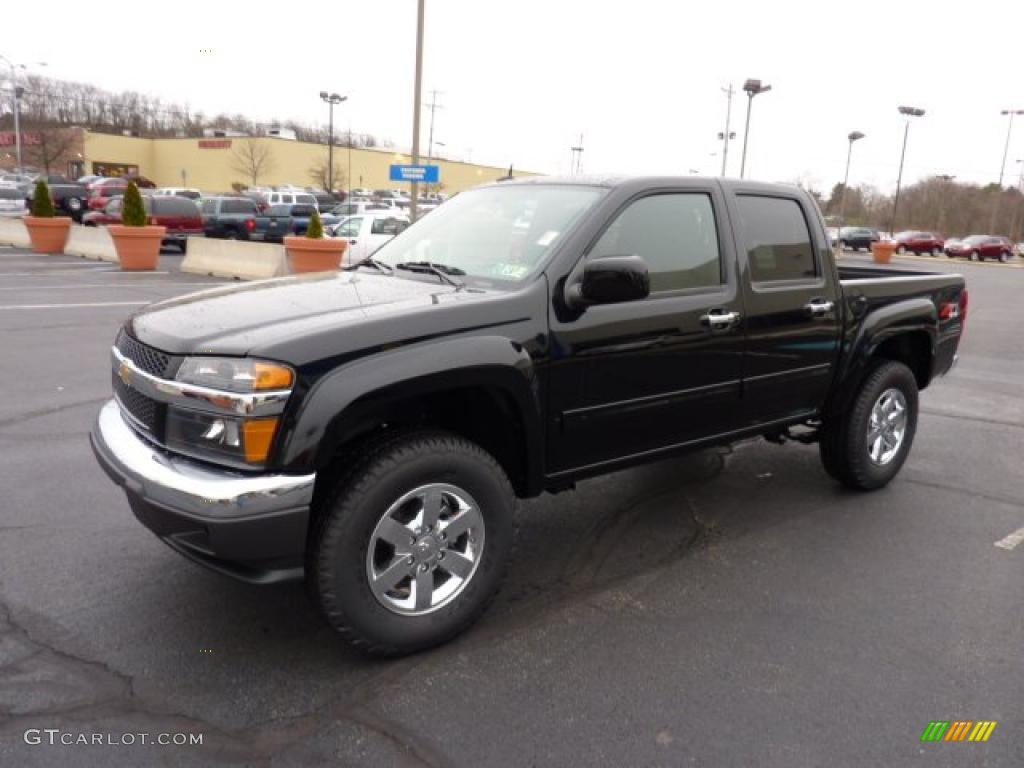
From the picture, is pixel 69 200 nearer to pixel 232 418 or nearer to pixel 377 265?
pixel 377 265

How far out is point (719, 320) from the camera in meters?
4.09

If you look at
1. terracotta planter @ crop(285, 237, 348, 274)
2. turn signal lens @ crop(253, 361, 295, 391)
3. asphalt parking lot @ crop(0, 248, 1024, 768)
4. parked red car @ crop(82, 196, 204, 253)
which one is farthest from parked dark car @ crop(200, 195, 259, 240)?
turn signal lens @ crop(253, 361, 295, 391)

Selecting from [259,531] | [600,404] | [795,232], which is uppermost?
[795,232]

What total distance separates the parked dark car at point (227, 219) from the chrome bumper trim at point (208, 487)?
2498 centimetres

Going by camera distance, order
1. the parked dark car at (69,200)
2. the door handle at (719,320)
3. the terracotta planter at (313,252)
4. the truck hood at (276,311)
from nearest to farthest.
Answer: the truck hood at (276,311) → the door handle at (719,320) → the terracotta planter at (313,252) → the parked dark car at (69,200)

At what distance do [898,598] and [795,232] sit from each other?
2.06 meters

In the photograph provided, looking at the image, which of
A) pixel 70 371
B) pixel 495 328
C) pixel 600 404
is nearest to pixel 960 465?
pixel 600 404

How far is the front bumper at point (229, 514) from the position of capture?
2.78 m

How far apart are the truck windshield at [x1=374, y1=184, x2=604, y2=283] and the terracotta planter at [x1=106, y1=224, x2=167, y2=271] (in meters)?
16.0

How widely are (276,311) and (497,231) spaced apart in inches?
49.0

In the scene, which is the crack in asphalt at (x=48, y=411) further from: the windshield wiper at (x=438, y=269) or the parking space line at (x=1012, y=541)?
the parking space line at (x=1012, y=541)

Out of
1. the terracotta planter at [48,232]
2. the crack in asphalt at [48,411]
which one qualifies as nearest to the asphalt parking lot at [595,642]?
the crack in asphalt at [48,411]

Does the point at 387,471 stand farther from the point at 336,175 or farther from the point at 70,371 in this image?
the point at 336,175

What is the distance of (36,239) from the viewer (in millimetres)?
22641
